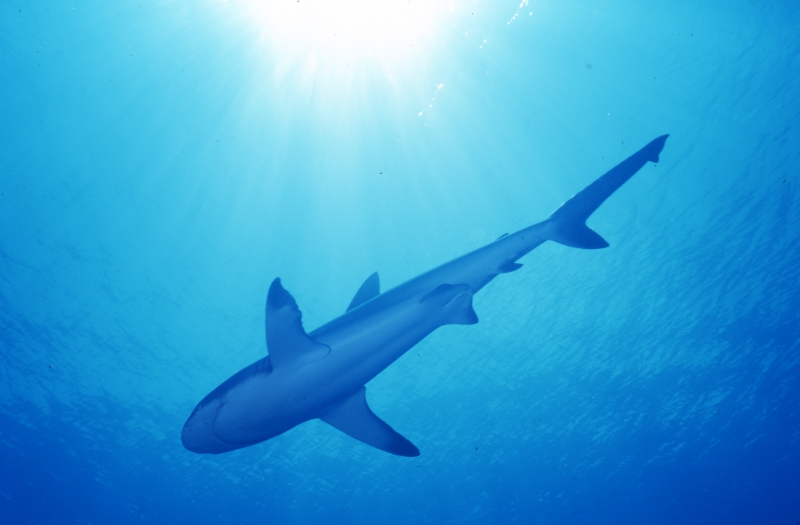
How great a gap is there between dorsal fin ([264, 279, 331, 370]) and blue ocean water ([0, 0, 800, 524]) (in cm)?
756

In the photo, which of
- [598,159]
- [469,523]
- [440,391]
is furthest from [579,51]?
[469,523]

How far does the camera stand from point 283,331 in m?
3.27

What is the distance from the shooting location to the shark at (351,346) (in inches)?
130

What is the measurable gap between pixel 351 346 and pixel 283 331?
2.12 feet

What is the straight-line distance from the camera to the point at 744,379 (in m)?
24.5

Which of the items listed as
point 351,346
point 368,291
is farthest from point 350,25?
point 351,346

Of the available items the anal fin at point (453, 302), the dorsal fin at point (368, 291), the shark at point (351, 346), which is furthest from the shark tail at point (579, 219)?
the dorsal fin at point (368, 291)

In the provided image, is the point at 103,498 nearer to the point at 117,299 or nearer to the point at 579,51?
the point at 117,299

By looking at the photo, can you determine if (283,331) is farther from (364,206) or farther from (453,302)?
(364,206)

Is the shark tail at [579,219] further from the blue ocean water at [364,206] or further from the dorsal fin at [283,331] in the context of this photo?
the blue ocean water at [364,206]

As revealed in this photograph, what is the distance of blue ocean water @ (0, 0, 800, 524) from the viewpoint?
939 centimetres

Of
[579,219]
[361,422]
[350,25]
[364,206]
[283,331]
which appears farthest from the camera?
[364,206]

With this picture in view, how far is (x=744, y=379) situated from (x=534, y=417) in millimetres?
13837

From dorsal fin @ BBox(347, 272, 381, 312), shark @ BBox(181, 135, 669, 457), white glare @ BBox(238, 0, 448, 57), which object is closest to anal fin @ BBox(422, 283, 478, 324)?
shark @ BBox(181, 135, 669, 457)
